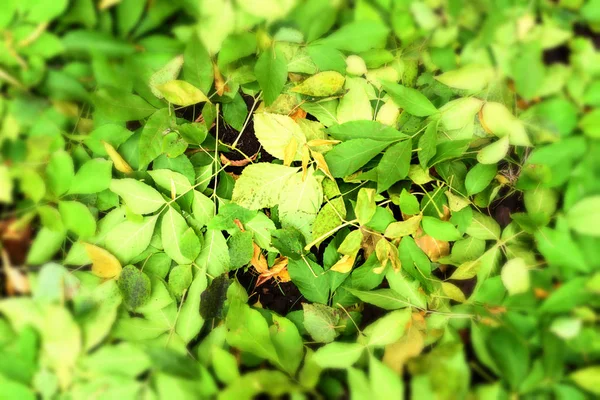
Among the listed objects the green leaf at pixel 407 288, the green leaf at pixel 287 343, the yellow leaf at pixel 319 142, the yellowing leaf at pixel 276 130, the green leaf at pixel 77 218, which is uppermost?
the yellowing leaf at pixel 276 130

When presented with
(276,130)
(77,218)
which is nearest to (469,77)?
(276,130)

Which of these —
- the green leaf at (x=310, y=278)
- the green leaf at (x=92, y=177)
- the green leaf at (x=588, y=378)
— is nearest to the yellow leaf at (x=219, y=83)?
the green leaf at (x=92, y=177)

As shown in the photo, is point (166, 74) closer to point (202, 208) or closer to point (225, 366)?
point (202, 208)

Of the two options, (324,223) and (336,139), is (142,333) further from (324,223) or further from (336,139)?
(336,139)

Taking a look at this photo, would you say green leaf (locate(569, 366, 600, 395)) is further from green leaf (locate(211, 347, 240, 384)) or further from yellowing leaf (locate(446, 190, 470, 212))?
green leaf (locate(211, 347, 240, 384))

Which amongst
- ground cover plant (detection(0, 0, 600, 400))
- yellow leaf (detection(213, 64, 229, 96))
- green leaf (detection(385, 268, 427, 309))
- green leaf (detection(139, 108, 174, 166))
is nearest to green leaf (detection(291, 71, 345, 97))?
ground cover plant (detection(0, 0, 600, 400))

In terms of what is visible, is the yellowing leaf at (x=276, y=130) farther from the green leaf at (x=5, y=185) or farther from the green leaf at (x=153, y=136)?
the green leaf at (x=5, y=185)
